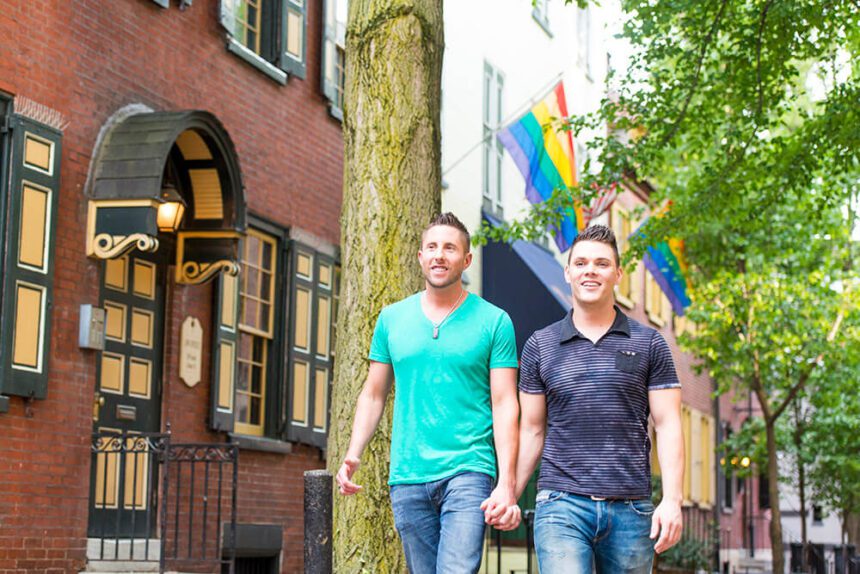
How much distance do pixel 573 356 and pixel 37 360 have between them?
20.9 ft

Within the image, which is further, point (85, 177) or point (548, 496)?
point (85, 177)

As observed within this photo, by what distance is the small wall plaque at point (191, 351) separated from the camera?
1341cm

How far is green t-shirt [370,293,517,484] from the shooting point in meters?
5.77

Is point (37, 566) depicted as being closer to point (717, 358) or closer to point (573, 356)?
point (573, 356)

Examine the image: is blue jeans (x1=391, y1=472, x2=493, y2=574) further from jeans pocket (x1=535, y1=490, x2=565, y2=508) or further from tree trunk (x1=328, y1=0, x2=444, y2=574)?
tree trunk (x1=328, y1=0, x2=444, y2=574)

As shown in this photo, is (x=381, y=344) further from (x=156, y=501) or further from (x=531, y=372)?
(x=156, y=501)

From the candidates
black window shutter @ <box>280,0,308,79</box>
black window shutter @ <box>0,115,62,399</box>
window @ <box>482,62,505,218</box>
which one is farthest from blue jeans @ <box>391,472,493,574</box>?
window @ <box>482,62,505,218</box>

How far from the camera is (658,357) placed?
561 cm

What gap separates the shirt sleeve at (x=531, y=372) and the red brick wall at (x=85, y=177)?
5.97 meters

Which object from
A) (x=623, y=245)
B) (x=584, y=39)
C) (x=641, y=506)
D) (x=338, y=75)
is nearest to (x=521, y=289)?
(x=338, y=75)

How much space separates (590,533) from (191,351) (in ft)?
28.1

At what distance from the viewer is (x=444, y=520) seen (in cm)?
575

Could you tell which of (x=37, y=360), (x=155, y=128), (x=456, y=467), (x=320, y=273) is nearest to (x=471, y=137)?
(x=320, y=273)

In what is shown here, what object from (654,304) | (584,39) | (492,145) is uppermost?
(584,39)
